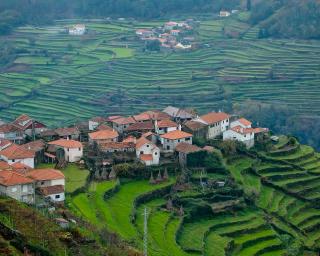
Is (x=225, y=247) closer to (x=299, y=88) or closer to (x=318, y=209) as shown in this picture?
(x=318, y=209)

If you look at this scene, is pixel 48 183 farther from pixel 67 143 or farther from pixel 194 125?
pixel 194 125

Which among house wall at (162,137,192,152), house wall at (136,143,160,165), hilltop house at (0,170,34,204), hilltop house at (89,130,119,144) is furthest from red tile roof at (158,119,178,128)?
hilltop house at (0,170,34,204)

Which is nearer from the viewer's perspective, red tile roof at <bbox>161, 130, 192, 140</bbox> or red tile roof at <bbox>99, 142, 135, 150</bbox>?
red tile roof at <bbox>99, 142, 135, 150</bbox>

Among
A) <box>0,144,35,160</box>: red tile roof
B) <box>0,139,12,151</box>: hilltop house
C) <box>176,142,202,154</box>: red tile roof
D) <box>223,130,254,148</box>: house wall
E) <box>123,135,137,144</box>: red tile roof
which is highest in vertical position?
<box>0,144,35,160</box>: red tile roof

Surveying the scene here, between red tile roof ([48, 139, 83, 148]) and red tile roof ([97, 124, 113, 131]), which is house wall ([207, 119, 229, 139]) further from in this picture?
red tile roof ([48, 139, 83, 148])

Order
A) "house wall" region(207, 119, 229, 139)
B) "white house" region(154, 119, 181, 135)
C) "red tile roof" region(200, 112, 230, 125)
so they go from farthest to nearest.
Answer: "house wall" region(207, 119, 229, 139)
"red tile roof" region(200, 112, 230, 125)
"white house" region(154, 119, 181, 135)

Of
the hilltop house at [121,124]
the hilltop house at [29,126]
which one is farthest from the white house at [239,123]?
the hilltop house at [29,126]

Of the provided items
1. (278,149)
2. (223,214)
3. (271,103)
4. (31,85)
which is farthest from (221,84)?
(223,214)

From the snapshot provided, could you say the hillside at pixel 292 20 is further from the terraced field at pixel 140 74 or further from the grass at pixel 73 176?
the grass at pixel 73 176
